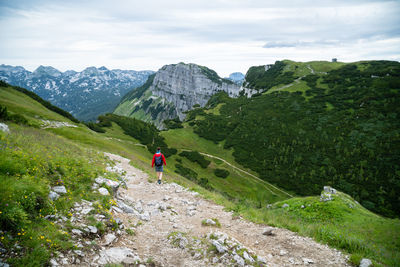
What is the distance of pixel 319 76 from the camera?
155375 mm

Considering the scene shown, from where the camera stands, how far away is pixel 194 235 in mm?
8938

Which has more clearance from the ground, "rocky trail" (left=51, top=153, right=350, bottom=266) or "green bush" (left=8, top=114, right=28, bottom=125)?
"green bush" (left=8, top=114, right=28, bottom=125)

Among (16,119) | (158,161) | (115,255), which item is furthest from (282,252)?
(16,119)

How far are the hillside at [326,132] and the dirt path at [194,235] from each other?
7392 cm

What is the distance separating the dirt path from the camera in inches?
293

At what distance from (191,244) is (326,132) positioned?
109864 millimetres

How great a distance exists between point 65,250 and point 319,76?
18486 cm

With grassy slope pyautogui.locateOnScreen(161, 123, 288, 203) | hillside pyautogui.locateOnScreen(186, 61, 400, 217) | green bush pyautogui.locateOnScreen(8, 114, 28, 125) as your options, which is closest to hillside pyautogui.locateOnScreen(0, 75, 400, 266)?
green bush pyautogui.locateOnScreen(8, 114, 28, 125)

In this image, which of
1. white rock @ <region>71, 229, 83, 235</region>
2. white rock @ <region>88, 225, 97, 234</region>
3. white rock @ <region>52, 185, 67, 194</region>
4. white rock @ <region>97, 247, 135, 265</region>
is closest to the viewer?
white rock @ <region>97, 247, 135, 265</region>

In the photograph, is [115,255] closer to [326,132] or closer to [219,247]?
[219,247]

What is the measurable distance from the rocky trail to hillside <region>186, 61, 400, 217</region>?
74.7 m

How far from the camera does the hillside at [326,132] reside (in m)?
75.8

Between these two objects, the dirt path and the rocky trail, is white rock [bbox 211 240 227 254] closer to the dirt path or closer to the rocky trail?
the rocky trail

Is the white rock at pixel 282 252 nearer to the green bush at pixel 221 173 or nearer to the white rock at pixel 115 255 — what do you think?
the white rock at pixel 115 255
